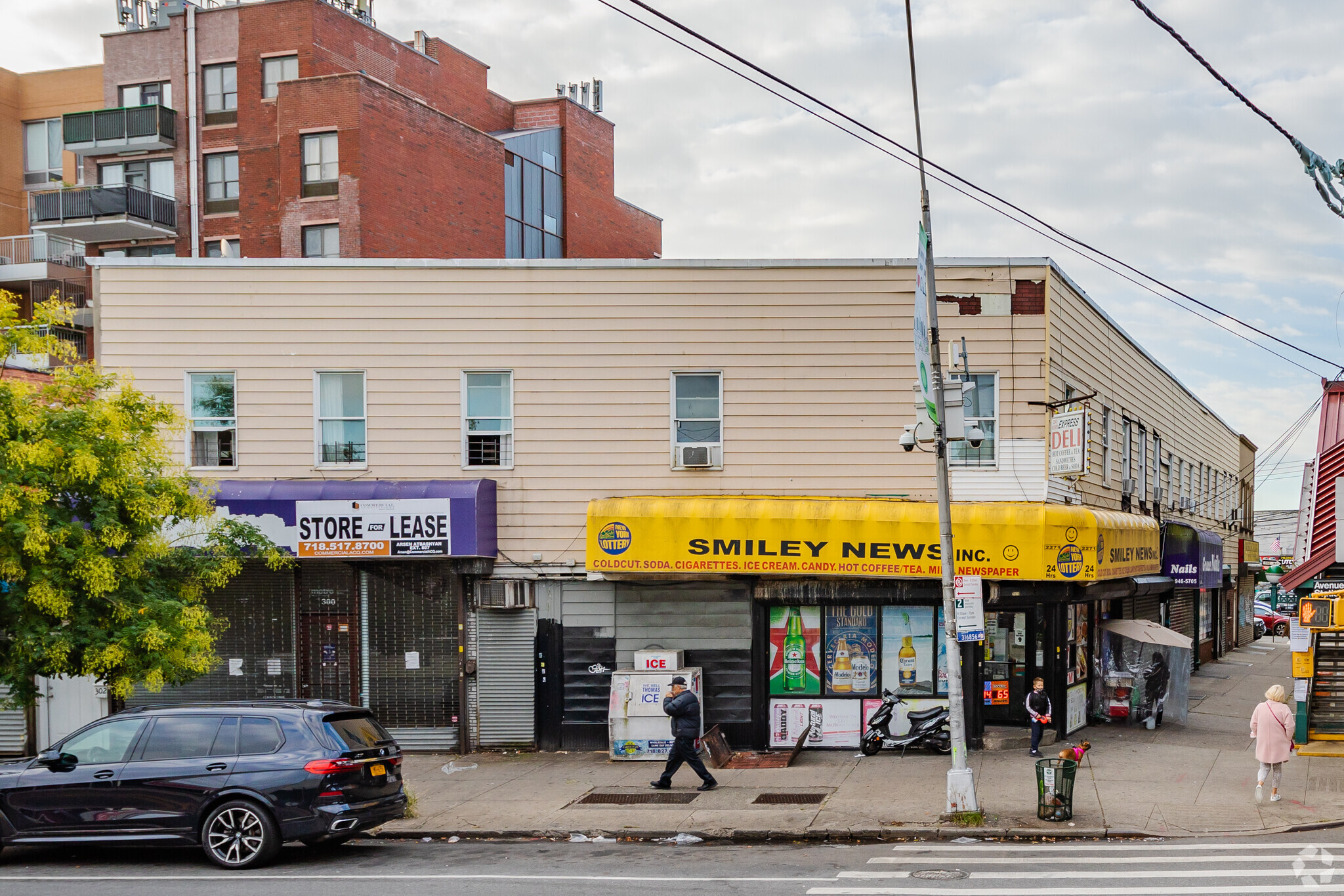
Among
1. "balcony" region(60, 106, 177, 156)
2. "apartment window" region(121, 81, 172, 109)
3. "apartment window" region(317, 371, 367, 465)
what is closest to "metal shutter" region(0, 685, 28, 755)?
"apartment window" region(317, 371, 367, 465)

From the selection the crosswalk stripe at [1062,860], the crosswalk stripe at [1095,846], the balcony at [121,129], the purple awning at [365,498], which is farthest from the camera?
the balcony at [121,129]

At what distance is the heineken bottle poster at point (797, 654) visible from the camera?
1945cm

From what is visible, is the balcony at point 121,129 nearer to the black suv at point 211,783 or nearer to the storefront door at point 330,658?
the storefront door at point 330,658

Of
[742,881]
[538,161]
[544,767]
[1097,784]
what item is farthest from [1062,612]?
[538,161]

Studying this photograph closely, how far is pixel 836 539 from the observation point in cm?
1833

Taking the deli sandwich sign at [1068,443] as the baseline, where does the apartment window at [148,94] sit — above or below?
above

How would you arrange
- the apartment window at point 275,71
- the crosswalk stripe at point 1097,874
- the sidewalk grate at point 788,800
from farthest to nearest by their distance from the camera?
the apartment window at point 275,71, the sidewalk grate at point 788,800, the crosswalk stripe at point 1097,874

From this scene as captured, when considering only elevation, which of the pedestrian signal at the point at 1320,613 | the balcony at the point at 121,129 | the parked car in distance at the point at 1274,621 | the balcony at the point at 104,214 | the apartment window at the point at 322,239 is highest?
the balcony at the point at 121,129

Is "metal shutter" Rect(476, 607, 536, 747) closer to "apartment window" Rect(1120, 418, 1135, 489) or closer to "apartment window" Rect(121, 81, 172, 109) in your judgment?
"apartment window" Rect(1120, 418, 1135, 489)

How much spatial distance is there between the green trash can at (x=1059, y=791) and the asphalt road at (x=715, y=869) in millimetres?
537

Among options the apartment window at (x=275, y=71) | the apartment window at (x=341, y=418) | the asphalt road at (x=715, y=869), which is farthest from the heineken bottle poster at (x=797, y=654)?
the apartment window at (x=275, y=71)

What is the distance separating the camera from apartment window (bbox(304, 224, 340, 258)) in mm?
41156

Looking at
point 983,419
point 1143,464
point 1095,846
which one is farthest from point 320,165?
point 1095,846

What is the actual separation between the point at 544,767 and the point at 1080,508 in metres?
8.89
